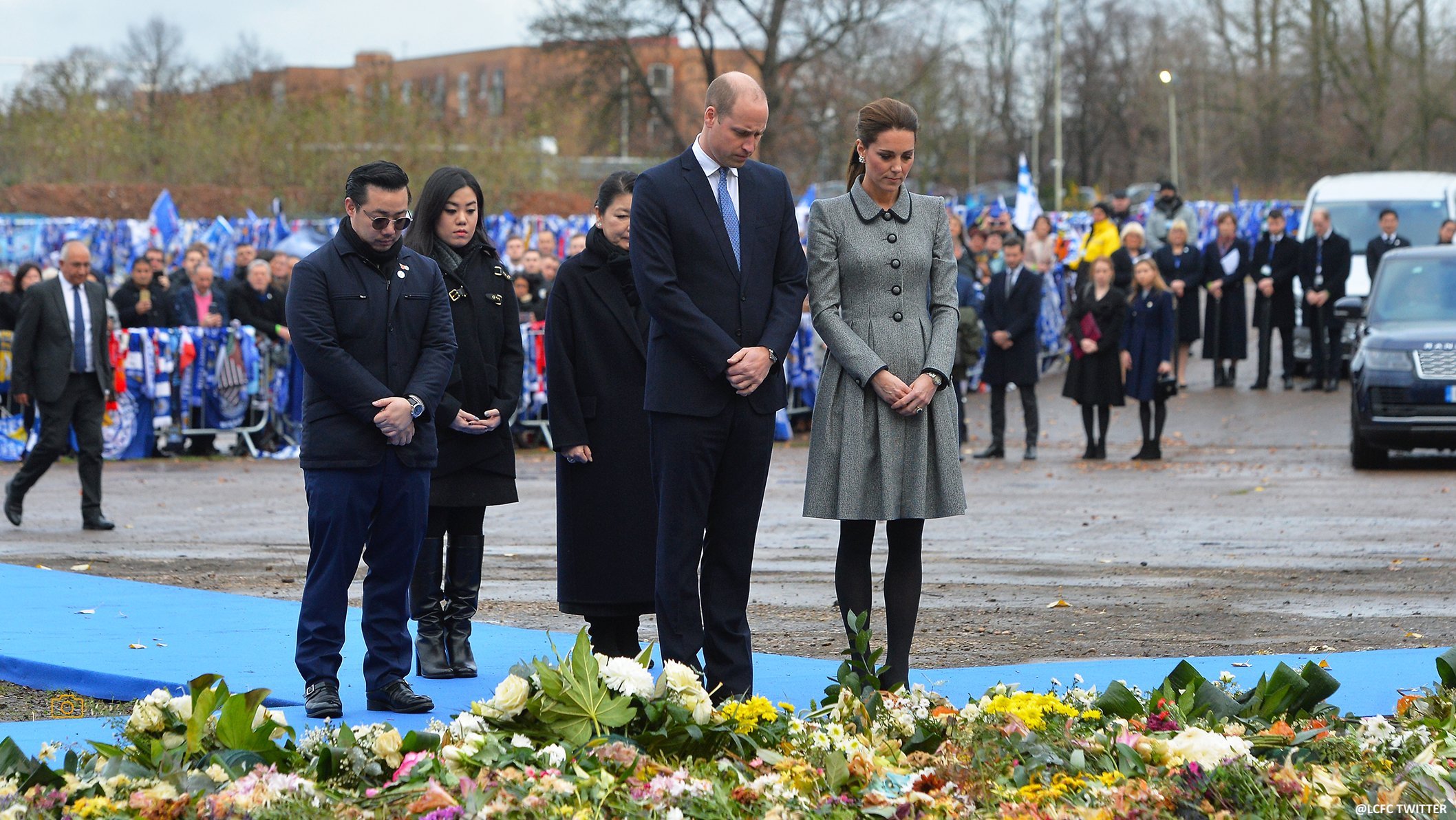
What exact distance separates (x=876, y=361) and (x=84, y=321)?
8.31 metres

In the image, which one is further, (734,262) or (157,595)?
(157,595)

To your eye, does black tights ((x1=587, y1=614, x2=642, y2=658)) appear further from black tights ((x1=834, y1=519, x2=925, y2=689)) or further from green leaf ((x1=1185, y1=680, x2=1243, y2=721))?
green leaf ((x1=1185, y1=680, x2=1243, y2=721))

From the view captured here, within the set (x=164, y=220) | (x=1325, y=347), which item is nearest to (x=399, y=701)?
(x=1325, y=347)

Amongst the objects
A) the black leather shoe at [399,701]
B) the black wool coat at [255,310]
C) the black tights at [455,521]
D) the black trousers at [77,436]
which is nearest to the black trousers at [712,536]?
the black leather shoe at [399,701]

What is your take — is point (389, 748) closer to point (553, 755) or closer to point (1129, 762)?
Answer: point (553, 755)

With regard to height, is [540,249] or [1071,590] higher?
[540,249]

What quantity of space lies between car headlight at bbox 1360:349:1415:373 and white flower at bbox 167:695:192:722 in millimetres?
12038

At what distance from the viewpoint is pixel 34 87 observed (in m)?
40.1

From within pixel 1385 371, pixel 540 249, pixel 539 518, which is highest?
pixel 540 249

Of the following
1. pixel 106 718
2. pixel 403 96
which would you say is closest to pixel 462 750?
pixel 106 718

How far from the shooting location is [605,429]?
20.4ft

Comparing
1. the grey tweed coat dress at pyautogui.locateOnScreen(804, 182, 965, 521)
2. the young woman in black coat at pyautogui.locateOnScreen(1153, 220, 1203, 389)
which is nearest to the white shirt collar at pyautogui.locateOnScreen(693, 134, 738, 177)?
the grey tweed coat dress at pyautogui.locateOnScreen(804, 182, 965, 521)

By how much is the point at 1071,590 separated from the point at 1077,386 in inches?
287

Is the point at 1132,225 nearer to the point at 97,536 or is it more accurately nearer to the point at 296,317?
the point at 97,536
